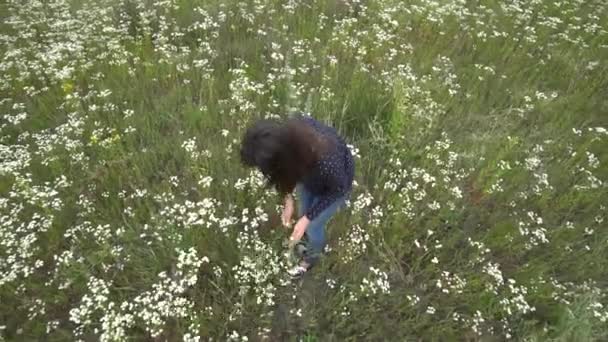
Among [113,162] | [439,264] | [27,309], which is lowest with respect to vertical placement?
[27,309]

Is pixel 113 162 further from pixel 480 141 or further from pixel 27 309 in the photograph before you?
pixel 480 141

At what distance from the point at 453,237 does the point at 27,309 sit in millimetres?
3635

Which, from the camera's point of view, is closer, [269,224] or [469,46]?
[269,224]

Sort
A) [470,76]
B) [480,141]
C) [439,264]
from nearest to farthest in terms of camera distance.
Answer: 1. [439,264]
2. [480,141]
3. [470,76]

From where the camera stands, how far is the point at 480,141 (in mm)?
4191

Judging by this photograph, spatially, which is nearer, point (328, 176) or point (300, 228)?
point (328, 176)

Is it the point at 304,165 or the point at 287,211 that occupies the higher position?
the point at 304,165

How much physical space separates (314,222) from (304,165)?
70cm

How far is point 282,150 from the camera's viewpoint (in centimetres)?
241

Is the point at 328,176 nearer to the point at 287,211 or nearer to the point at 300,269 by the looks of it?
the point at 287,211

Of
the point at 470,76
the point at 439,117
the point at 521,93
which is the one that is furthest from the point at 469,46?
the point at 439,117

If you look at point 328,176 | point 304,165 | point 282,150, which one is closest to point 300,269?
point 328,176

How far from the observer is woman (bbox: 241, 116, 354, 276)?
2.41m

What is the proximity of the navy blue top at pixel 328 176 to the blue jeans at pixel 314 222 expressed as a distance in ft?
0.25
